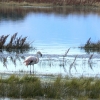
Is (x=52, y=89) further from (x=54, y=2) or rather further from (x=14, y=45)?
(x=54, y=2)

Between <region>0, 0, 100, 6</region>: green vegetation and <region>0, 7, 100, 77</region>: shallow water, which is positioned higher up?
<region>0, 7, 100, 77</region>: shallow water

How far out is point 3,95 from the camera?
10.5 metres

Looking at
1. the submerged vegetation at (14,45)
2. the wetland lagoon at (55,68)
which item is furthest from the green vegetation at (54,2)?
the submerged vegetation at (14,45)

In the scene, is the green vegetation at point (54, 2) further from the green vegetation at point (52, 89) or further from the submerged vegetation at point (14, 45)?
the green vegetation at point (52, 89)

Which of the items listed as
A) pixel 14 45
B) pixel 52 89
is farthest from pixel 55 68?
pixel 52 89

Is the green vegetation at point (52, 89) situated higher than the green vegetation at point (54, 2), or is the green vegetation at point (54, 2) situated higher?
the green vegetation at point (52, 89)

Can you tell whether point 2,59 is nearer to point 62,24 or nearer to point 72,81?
point 72,81

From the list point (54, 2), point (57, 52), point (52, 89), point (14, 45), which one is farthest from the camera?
point (54, 2)

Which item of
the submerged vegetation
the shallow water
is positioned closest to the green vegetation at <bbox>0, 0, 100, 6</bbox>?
the shallow water

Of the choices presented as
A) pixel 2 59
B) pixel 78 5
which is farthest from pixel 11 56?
pixel 78 5

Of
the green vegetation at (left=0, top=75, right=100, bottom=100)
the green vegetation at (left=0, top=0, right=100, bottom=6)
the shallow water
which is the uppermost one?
the green vegetation at (left=0, top=75, right=100, bottom=100)

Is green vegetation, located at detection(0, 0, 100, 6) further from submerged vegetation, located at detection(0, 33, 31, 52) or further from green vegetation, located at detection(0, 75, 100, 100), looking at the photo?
green vegetation, located at detection(0, 75, 100, 100)

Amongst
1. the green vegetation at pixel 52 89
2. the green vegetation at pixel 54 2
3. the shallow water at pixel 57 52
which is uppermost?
the green vegetation at pixel 52 89

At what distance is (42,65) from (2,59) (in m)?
2.28
